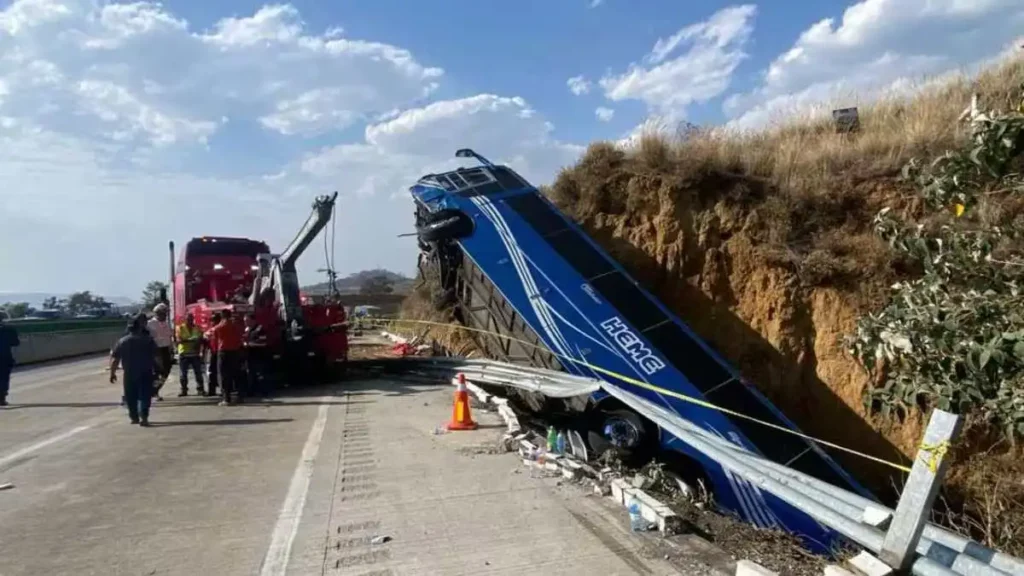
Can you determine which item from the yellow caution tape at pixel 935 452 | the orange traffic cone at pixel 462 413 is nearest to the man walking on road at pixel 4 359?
the orange traffic cone at pixel 462 413

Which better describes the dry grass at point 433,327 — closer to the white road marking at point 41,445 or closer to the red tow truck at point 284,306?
the red tow truck at point 284,306

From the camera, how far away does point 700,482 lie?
8555 mm

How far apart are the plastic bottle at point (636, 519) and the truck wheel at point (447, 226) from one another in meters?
7.26

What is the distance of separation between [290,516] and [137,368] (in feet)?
19.0

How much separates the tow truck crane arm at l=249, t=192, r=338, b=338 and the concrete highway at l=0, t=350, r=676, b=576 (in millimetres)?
3762

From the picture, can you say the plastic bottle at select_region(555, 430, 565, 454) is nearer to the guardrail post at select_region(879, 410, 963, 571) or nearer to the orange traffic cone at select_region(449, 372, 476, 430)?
the orange traffic cone at select_region(449, 372, 476, 430)

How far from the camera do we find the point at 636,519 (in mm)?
5082

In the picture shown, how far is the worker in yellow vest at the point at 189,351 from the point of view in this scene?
13195mm

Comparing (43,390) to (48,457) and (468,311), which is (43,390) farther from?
(468,311)

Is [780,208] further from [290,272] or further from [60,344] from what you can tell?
[60,344]

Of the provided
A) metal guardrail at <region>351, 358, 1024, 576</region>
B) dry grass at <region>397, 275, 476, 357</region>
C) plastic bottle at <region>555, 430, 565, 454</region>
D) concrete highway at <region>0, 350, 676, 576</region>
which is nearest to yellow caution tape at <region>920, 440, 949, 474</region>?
metal guardrail at <region>351, 358, 1024, 576</region>

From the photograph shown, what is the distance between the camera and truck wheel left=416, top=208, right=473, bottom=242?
39.1ft

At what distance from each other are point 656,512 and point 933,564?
6.49 ft

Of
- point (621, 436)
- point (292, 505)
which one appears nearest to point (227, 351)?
point (292, 505)
